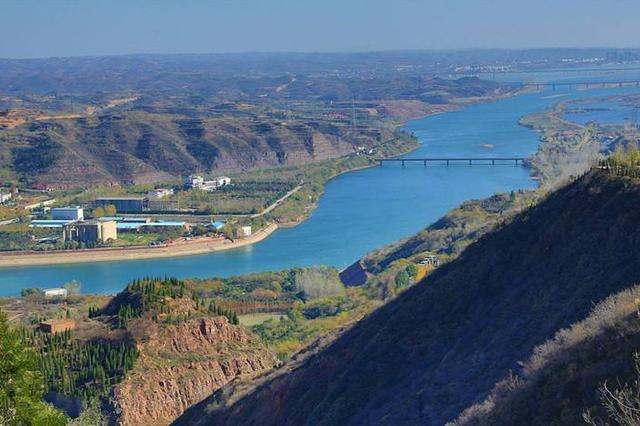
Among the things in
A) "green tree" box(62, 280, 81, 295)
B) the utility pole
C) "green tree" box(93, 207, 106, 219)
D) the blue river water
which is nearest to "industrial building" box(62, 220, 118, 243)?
the blue river water

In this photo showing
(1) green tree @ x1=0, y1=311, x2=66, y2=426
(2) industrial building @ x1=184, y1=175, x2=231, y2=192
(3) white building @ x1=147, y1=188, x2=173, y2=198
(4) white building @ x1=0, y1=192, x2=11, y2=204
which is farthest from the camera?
(2) industrial building @ x1=184, y1=175, x2=231, y2=192

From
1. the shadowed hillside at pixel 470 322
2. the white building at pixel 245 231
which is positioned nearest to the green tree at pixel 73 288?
the white building at pixel 245 231

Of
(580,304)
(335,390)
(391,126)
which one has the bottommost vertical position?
(391,126)

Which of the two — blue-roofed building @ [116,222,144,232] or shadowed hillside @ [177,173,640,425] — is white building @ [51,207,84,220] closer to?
blue-roofed building @ [116,222,144,232]

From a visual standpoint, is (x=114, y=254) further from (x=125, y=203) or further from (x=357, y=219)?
(x=125, y=203)

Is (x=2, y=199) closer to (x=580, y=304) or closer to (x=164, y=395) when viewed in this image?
(x=164, y=395)

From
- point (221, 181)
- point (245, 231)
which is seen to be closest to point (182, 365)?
point (245, 231)

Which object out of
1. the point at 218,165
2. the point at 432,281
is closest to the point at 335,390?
the point at 432,281
